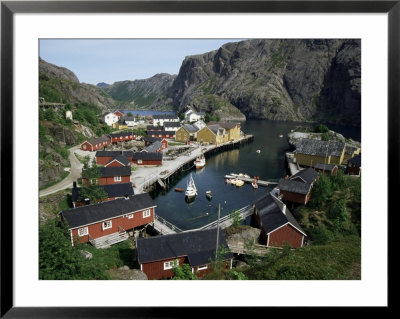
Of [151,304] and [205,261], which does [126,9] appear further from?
[205,261]

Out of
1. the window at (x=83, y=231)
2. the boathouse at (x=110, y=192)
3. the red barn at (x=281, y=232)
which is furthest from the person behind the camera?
the boathouse at (x=110, y=192)

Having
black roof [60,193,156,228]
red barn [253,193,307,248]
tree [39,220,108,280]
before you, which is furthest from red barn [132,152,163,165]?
tree [39,220,108,280]

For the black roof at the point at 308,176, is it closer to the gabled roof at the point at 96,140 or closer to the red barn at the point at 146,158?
the red barn at the point at 146,158

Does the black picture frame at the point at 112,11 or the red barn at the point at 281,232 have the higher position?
the black picture frame at the point at 112,11

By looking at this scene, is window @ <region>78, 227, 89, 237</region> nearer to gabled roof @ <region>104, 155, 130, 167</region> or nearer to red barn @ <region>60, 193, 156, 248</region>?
red barn @ <region>60, 193, 156, 248</region>

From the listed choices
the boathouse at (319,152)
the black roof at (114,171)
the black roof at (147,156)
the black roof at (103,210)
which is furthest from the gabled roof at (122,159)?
the boathouse at (319,152)

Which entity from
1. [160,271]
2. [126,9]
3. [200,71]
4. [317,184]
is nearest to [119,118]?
[317,184]
